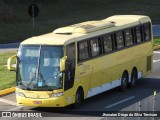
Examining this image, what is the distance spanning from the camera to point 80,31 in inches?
870

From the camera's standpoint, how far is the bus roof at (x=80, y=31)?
20578 mm

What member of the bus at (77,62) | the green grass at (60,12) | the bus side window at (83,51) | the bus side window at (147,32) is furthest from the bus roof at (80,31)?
Answer: the green grass at (60,12)

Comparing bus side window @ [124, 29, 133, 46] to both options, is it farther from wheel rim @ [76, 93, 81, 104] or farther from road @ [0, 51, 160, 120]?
wheel rim @ [76, 93, 81, 104]

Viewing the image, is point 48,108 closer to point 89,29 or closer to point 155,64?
point 89,29

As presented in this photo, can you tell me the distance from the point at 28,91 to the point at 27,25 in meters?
28.7

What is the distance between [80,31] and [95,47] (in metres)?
1.03

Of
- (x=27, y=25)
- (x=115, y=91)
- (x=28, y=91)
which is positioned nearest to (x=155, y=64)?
(x=115, y=91)

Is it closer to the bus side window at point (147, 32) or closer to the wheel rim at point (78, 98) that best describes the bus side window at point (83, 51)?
the wheel rim at point (78, 98)

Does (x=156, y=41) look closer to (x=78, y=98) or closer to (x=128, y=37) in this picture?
(x=128, y=37)

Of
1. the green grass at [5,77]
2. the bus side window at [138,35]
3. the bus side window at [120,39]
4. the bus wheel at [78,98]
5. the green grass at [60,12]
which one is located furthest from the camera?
the green grass at [60,12]

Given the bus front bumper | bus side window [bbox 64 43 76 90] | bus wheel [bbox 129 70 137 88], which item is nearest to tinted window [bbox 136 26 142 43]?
bus wheel [bbox 129 70 137 88]

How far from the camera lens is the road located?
20.7 m

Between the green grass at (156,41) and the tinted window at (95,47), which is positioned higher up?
the tinted window at (95,47)

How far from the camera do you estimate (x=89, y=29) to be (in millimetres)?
22500
